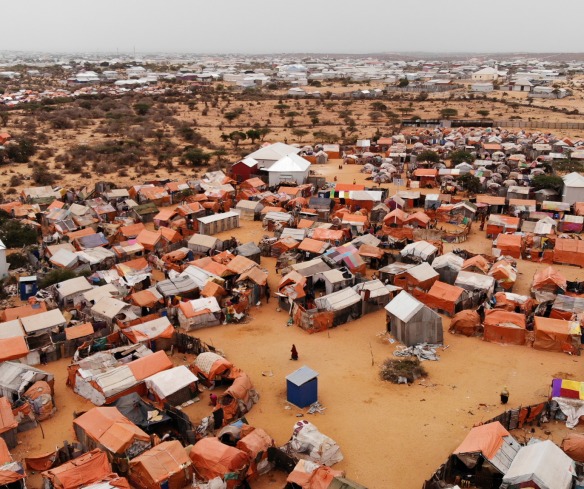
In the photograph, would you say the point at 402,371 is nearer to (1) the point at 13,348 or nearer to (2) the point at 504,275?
(2) the point at 504,275

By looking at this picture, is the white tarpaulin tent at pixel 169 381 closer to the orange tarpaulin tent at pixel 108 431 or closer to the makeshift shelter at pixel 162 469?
the orange tarpaulin tent at pixel 108 431

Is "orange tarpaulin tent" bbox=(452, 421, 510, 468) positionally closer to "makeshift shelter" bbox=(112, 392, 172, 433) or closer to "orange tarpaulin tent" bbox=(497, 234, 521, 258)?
"makeshift shelter" bbox=(112, 392, 172, 433)

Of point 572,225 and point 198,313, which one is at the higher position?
point 572,225

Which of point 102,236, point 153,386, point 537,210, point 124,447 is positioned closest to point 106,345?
point 153,386

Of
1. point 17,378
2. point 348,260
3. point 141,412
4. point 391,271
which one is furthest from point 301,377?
point 348,260

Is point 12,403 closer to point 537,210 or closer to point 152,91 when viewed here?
point 537,210
